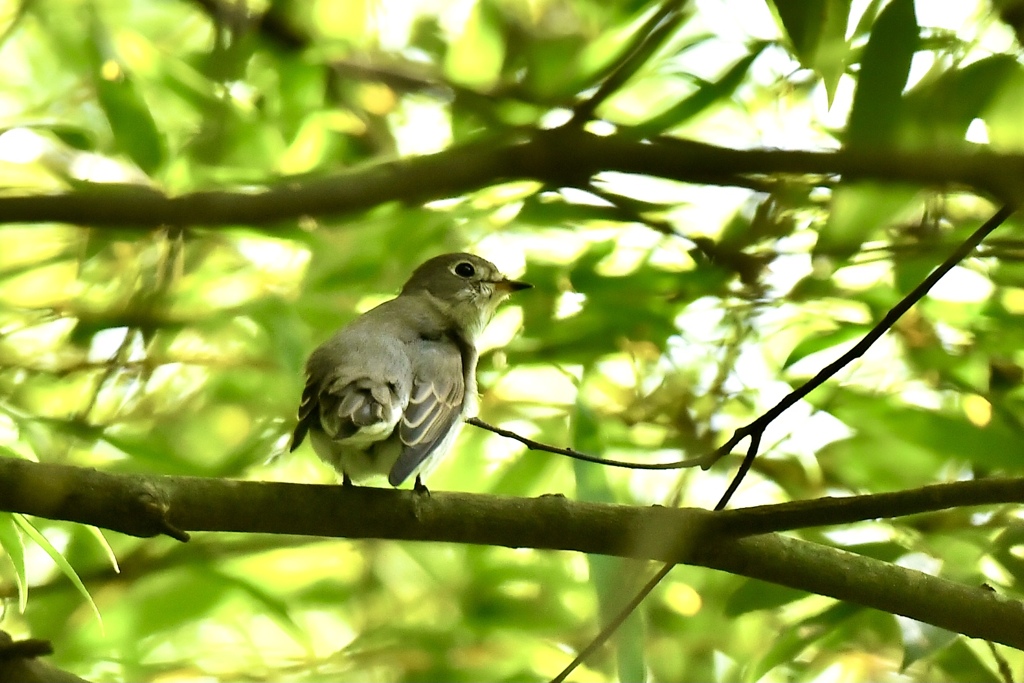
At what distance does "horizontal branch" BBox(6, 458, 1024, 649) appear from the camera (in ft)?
6.20

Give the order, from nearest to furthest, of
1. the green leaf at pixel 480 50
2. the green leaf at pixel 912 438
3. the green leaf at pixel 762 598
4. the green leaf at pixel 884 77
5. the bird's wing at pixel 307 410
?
the green leaf at pixel 884 77 → the green leaf at pixel 912 438 → the green leaf at pixel 762 598 → the bird's wing at pixel 307 410 → the green leaf at pixel 480 50

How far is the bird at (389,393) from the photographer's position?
249 centimetres

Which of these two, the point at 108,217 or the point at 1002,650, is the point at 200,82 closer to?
the point at 108,217

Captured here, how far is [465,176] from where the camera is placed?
2.08 metres

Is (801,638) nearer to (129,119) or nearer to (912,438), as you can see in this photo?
(912,438)

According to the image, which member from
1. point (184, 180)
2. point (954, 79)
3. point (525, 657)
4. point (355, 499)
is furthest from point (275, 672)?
point (954, 79)

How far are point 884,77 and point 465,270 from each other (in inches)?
65.6

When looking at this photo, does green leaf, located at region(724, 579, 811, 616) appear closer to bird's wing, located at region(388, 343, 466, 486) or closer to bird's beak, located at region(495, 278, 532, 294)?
bird's wing, located at region(388, 343, 466, 486)

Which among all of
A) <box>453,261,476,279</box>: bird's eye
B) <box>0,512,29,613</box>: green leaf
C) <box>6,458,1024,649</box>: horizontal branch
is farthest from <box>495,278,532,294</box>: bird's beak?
<box>0,512,29,613</box>: green leaf

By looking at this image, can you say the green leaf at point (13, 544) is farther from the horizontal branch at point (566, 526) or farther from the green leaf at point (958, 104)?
the green leaf at point (958, 104)

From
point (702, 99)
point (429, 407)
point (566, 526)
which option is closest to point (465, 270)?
point (429, 407)

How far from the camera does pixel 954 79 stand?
2.17 metres

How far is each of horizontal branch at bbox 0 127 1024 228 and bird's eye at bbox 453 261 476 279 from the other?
114 centimetres

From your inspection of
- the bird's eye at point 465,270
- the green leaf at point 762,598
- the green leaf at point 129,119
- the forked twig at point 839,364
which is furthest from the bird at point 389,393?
the green leaf at point 762,598
